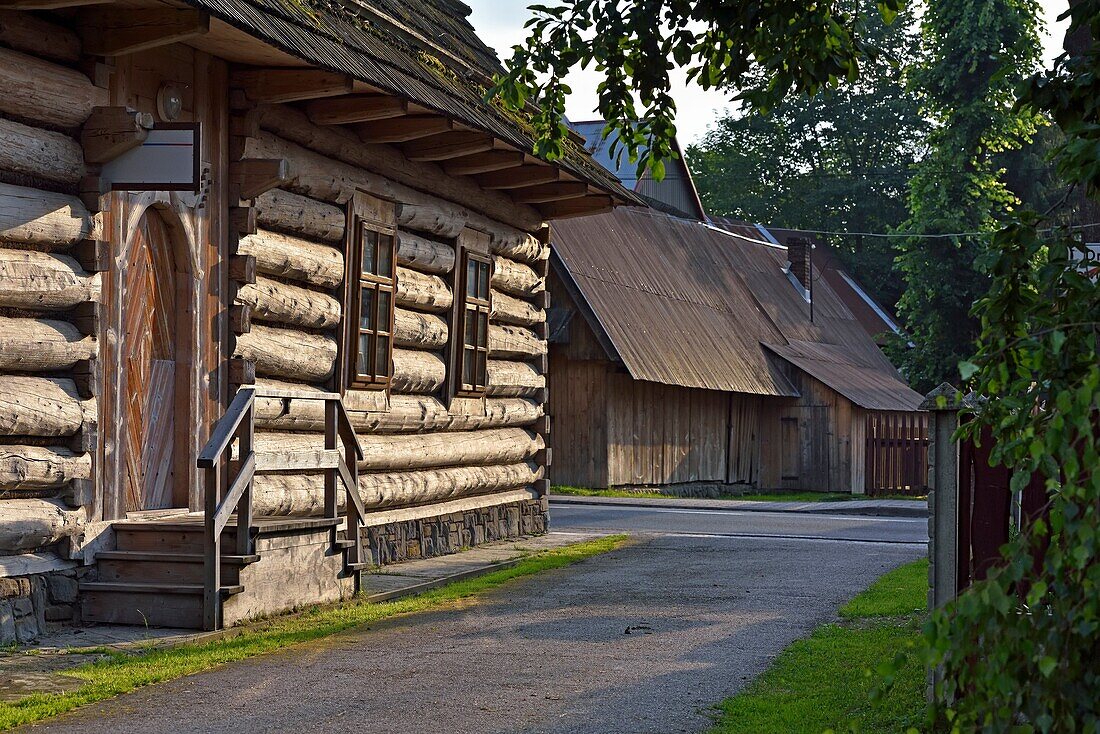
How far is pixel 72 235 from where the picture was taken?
29.7 ft

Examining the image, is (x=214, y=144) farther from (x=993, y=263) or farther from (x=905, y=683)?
(x=993, y=263)

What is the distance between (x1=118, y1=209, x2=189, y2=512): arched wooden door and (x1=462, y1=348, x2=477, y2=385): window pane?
5310mm

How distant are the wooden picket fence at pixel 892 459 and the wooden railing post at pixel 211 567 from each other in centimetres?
2597

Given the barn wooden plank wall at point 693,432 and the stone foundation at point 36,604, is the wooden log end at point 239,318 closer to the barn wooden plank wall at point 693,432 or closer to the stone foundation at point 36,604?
the stone foundation at point 36,604

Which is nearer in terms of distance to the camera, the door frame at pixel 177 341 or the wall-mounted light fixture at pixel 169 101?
the door frame at pixel 177 341

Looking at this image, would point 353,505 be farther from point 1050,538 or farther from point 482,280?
point 1050,538

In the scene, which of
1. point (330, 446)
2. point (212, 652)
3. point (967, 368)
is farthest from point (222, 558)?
point (967, 368)

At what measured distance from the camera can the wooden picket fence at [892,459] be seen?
109ft

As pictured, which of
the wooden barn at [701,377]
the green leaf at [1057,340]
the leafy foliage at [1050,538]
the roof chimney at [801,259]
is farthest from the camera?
the roof chimney at [801,259]

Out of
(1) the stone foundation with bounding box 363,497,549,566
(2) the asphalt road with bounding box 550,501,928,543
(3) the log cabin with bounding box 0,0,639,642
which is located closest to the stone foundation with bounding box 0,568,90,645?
(3) the log cabin with bounding box 0,0,639,642

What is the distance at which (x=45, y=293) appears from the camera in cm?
884

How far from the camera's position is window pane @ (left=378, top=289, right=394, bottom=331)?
44.1 feet

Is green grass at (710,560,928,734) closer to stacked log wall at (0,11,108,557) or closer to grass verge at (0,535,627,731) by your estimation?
grass verge at (0,535,627,731)

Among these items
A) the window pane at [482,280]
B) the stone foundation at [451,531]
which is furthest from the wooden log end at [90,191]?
the window pane at [482,280]
